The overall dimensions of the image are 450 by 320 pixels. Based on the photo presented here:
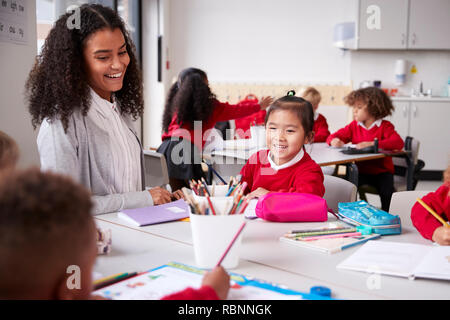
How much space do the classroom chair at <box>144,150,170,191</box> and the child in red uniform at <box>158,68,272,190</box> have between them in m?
0.56

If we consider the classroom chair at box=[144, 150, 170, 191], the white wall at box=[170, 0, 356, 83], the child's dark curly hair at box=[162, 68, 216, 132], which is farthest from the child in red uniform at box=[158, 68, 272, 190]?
the white wall at box=[170, 0, 356, 83]

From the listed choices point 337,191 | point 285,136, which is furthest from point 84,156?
point 337,191

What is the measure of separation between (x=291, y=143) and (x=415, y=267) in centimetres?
110

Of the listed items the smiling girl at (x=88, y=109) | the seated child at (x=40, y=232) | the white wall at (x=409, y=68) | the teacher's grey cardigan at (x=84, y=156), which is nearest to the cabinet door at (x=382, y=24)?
the white wall at (x=409, y=68)

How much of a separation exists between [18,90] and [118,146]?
2.99 ft

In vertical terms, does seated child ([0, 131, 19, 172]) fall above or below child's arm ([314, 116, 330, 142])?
above

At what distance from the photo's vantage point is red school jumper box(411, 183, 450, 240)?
1503 mm

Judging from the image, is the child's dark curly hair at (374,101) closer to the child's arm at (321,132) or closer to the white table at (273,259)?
the child's arm at (321,132)

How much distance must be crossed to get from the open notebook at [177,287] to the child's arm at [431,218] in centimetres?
62

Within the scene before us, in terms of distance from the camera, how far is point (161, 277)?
111cm

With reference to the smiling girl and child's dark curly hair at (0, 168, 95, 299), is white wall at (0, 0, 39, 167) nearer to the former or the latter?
the smiling girl

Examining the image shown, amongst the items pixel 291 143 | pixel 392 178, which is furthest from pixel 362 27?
pixel 291 143
